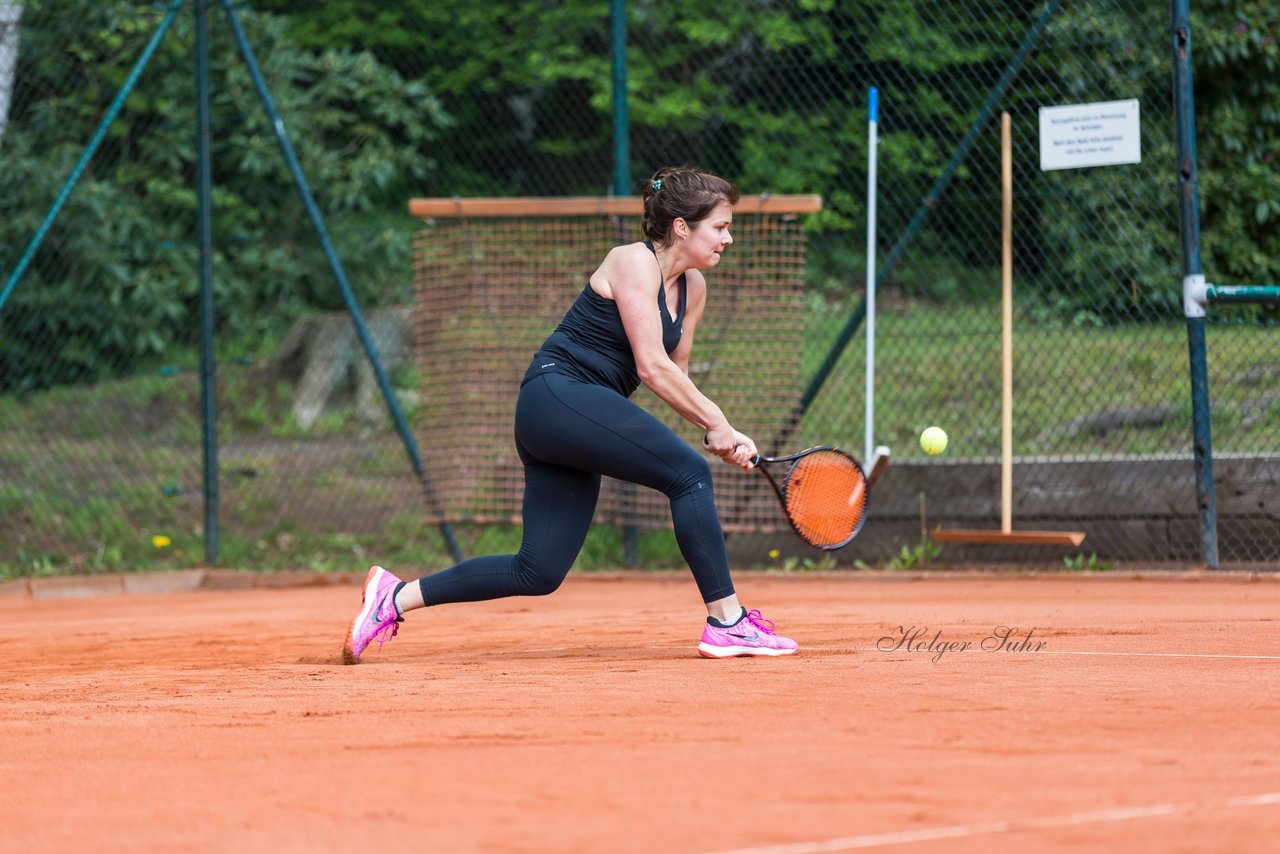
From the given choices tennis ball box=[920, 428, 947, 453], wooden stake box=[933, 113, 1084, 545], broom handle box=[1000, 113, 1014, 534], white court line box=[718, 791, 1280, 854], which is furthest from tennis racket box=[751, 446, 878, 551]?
broom handle box=[1000, 113, 1014, 534]

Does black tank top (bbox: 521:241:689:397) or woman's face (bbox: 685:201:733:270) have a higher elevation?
woman's face (bbox: 685:201:733:270)

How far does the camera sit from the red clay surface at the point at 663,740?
8.75 feet

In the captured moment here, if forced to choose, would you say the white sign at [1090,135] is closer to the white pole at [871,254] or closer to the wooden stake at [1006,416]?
the wooden stake at [1006,416]

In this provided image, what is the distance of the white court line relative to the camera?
2518 millimetres

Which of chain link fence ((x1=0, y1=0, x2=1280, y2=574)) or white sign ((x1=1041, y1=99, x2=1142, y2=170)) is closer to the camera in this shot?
white sign ((x1=1041, y1=99, x2=1142, y2=170))

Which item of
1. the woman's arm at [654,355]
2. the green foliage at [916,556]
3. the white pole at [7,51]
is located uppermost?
the white pole at [7,51]

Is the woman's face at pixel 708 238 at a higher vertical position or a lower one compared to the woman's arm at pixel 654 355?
higher

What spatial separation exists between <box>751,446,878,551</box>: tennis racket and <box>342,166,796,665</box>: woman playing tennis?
1.33 feet

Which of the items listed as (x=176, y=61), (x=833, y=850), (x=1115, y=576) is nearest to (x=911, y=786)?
(x=833, y=850)

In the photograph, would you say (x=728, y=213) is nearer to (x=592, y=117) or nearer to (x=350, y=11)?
(x=592, y=117)

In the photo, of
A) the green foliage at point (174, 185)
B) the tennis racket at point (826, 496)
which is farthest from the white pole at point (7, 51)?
the tennis racket at point (826, 496)

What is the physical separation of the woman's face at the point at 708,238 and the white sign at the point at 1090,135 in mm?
3486
